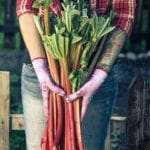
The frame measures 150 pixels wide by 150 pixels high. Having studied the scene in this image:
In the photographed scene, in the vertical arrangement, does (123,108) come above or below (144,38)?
below

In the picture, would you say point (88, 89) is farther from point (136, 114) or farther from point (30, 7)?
point (136, 114)

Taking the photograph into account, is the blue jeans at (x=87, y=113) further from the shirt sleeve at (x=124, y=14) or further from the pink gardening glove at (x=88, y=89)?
the pink gardening glove at (x=88, y=89)

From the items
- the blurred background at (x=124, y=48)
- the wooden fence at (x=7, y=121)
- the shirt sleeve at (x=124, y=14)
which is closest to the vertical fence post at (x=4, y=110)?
the wooden fence at (x=7, y=121)

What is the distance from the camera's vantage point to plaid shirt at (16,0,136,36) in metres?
2.59

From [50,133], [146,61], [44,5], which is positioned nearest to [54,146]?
[50,133]

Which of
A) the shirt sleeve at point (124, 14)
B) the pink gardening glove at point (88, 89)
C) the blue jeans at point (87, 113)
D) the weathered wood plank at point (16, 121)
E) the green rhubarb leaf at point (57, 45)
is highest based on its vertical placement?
the shirt sleeve at point (124, 14)

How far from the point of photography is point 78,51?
7.70ft

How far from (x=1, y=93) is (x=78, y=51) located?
144cm

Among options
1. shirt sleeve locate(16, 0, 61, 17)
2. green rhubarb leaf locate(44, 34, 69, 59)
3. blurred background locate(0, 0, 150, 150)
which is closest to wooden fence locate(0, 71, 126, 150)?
shirt sleeve locate(16, 0, 61, 17)

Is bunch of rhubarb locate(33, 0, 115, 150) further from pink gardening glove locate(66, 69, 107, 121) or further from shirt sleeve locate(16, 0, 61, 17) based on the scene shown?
shirt sleeve locate(16, 0, 61, 17)

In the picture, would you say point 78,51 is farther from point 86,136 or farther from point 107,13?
point 86,136

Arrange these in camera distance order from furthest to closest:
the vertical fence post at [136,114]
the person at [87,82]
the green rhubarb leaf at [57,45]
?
1. the vertical fence post at [136,114]
2. the person at [87,82]
3. the green rhubarb leaf at [57,45]

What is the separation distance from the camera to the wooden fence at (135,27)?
296 inches

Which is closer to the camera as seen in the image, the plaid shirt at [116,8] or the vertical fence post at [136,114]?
the plaid shirt at [116,8]
